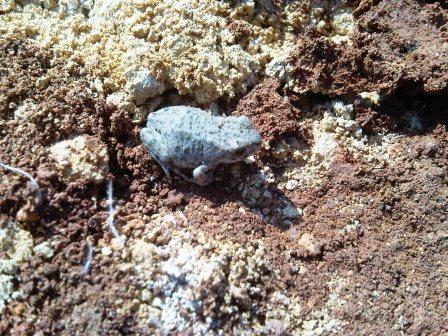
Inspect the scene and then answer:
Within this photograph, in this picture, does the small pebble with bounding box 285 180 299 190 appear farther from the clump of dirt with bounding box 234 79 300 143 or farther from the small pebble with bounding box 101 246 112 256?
the small pebble with bounding box 101 246 112 256

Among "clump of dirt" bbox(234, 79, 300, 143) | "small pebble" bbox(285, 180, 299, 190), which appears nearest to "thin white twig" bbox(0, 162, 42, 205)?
"clump of dirt" bbox(234, 79, 300, 143)

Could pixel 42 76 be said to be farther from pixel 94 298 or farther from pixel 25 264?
pixel 94 298

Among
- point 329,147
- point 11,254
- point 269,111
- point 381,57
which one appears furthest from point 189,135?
point 381,57

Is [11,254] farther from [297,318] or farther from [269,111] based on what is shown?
[269,111]

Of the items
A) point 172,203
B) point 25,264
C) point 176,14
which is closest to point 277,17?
point 176,14

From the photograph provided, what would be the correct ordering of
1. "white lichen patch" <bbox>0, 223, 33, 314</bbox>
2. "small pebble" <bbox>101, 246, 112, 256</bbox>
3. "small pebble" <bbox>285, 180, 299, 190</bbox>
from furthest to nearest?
"small pebble" <bbox>285, 180, 299, 190</bbox> → "small pebble" <bbox>101, 246, 112, 256</bbox> → "white lichen patch" <bbox>0, 223, 33, 314</bbox>

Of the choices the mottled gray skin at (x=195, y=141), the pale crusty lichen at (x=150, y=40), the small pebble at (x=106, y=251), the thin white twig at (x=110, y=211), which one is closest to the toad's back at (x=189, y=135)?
the mottled gray skin at (x=195, y=141)

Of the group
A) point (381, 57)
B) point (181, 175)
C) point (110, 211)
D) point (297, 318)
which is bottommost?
point (297, 318)
